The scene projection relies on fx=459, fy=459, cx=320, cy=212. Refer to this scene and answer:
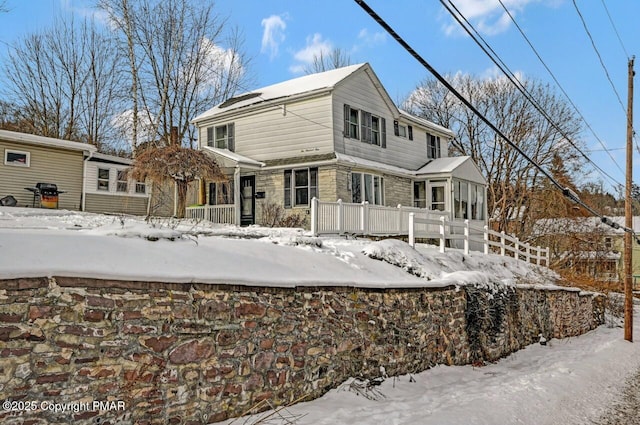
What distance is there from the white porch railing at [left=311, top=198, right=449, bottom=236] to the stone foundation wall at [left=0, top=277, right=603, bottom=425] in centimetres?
452

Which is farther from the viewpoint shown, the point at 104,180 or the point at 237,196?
the point at 104,180

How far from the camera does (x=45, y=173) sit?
50.9 ft

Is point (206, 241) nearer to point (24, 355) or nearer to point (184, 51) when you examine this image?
point (24, 355)

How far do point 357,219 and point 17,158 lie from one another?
11.2 meters

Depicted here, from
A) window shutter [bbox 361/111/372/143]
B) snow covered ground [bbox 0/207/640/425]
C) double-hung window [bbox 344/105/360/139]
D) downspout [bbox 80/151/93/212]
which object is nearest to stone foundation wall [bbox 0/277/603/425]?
snow covered ground [bbox 0/207/640/425]

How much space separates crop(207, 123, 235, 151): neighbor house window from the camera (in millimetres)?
18181

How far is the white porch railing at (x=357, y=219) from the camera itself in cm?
1166

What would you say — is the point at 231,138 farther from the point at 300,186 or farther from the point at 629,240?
the point at 629,240

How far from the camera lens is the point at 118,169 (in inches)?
703

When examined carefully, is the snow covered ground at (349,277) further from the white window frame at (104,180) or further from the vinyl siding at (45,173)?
the white window frame at (104,180)

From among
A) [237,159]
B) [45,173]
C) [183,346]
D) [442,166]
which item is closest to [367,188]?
[442,166]

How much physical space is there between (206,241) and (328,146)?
33.1 ft

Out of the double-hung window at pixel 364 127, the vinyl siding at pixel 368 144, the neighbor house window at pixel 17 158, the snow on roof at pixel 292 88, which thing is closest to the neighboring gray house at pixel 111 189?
the neighbor house window at pixel 17 158

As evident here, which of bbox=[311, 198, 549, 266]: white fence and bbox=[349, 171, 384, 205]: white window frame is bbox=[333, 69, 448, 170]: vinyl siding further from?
bbox=[311, 198, 549, 266]: white fence
